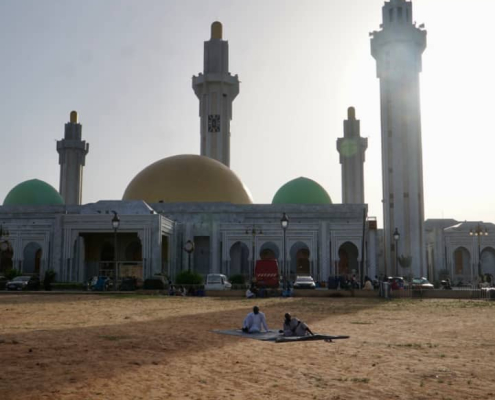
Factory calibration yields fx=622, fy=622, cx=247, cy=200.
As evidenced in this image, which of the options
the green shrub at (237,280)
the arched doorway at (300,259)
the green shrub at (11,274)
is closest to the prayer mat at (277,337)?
the green shrub at (237,280)

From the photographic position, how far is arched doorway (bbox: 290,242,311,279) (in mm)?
52781

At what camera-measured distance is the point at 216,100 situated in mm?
62688

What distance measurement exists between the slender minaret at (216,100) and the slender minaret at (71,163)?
17.1m

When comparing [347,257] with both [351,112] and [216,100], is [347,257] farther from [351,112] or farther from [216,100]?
[351,112]

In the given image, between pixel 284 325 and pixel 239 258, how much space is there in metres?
38.4

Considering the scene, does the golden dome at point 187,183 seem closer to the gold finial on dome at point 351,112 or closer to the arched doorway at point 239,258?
the arched doorway at point 239,258

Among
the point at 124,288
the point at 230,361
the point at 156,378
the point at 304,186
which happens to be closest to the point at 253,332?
the point at 230,361

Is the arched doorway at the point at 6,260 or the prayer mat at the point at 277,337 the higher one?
the arched doorway at the point at 6,260

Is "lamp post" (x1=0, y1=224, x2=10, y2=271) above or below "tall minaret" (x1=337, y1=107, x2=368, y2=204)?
below

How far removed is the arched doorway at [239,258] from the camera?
171ft

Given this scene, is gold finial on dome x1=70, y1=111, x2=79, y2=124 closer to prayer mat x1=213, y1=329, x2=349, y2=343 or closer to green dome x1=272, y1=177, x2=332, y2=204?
green dome x1=272, y1=177, x2=332, y2=204

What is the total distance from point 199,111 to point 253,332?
167 feet

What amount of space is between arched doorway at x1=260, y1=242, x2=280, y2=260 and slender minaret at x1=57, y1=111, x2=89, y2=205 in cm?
2773

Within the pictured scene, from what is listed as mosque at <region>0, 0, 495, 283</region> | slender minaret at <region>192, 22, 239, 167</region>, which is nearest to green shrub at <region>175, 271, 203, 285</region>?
mosque at <region>0, 0, 495, 283</region>
